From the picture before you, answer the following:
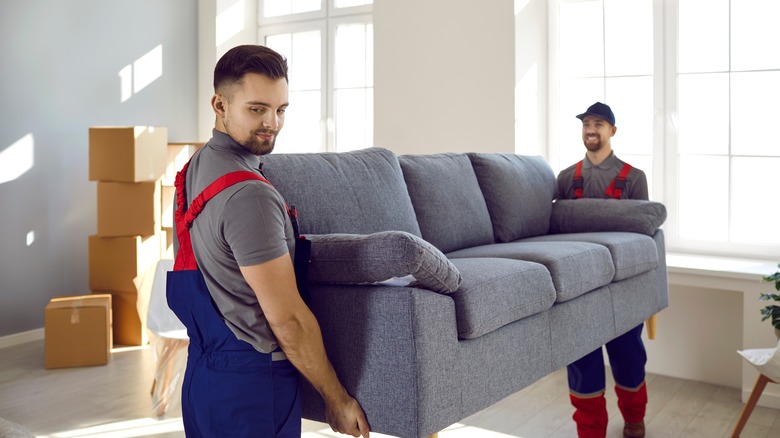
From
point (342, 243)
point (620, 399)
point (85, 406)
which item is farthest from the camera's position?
point (85, 406)

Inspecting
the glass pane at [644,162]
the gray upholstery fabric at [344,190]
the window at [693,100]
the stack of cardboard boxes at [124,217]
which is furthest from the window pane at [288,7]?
the gray upholstery fabric at [344,190]

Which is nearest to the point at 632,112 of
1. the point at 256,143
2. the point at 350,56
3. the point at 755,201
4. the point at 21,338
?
the point at 755,201

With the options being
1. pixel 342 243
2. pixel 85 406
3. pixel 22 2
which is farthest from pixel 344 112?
pixel 342 243

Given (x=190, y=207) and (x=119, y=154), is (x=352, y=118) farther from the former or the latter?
(x=190, y=207)

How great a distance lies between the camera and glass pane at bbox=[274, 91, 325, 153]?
626cm

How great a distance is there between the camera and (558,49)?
5004 mm

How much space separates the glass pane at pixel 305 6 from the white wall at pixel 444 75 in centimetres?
91

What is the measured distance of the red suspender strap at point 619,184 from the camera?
3.94 metres

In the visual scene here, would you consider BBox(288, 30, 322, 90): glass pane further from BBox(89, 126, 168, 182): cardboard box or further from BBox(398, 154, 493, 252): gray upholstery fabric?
BBox(398, 154, 493, 252): gray upholstery fabric

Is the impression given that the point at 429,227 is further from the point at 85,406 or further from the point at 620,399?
the point at 85,406

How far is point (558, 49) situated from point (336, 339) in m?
3.40

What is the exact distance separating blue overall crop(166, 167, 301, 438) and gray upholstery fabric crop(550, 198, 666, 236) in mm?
2284

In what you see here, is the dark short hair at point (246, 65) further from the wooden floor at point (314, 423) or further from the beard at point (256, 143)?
the wooden floor at point (314, 423)

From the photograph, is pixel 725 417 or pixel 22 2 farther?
pixel 22 2
